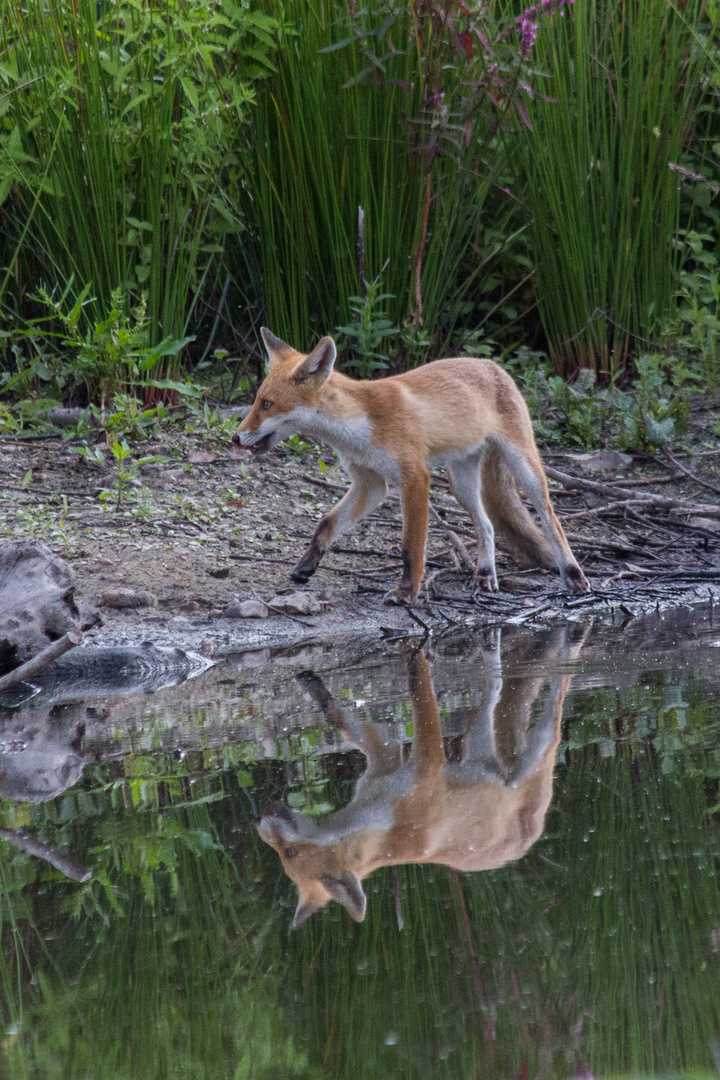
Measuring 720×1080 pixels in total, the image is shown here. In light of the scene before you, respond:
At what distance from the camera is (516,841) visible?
7.81 ft

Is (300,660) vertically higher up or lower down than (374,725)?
lower down

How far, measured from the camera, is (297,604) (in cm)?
507

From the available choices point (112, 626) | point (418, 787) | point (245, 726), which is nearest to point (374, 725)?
point (245, 726)

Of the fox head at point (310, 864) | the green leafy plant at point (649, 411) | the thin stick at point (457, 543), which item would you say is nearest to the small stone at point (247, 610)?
the thin stick at point (457, 543)

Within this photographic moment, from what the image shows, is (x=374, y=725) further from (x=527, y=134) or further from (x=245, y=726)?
(x=527, y=134)

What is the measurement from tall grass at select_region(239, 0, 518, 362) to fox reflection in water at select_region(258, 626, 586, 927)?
395 centimetres

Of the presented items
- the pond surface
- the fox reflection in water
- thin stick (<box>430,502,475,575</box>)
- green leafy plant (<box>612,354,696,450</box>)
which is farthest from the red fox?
the fox reflection in water

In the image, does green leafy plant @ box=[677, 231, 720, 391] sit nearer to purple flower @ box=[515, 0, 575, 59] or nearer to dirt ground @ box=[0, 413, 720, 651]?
dirt ground @ box=[0, 413, 720, 651]

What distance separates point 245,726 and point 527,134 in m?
5.09

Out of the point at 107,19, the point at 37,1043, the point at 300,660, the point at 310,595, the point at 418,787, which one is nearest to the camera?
the point at 37,1043

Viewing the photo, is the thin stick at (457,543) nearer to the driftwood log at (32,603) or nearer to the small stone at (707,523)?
the small stone at (707,523)

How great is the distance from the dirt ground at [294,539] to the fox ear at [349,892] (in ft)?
8.37

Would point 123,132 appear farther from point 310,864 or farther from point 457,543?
point 310,864

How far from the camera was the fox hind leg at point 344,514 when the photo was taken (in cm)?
538
